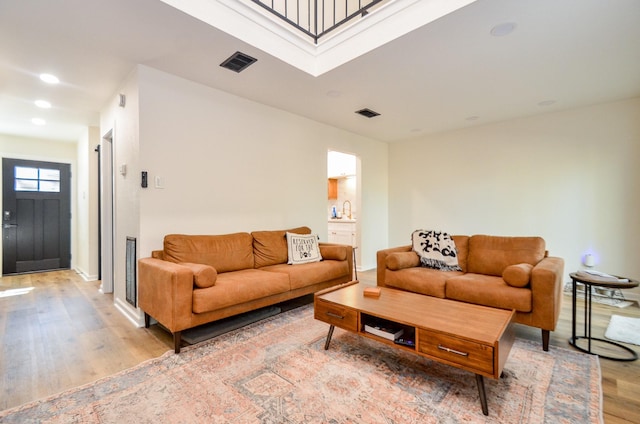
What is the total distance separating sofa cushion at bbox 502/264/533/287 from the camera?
2471 mm

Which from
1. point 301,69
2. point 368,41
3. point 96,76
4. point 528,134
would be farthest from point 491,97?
point 96,76

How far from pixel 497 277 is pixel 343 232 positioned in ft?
11.1

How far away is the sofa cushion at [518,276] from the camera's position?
2471 mm

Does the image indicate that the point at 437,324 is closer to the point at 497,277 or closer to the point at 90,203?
the point at 497,277

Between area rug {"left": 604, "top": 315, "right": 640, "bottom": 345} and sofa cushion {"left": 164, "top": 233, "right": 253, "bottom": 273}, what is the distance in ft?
11.4

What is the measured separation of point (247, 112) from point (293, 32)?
1.26 metres

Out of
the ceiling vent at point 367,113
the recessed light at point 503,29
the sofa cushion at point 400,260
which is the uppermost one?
the ceiling vent at point 367,113

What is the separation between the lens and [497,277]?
297 cm

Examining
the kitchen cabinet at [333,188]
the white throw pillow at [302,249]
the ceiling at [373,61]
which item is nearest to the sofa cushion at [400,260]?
the white throw pillow at [302,249]

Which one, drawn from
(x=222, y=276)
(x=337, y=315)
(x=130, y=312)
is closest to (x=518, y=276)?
(x=337, y=315)

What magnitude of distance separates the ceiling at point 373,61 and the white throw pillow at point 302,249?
1721 millimetres

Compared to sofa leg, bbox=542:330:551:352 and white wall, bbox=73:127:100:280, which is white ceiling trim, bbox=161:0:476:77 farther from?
white wall, bbox=73:127:100:280

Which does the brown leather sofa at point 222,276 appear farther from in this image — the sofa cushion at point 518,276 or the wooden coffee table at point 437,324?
the sofa cushion at point 518,276

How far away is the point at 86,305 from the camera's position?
3457 millimetres
